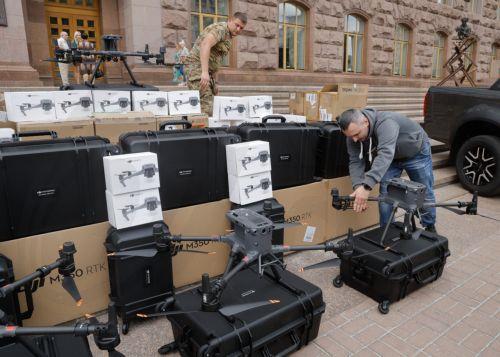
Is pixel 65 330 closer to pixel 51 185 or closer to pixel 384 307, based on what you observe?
pixel 51 185

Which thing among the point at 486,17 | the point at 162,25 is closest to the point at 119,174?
the point at 162,25

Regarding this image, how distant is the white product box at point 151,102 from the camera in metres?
5.53

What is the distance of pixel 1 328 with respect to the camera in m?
1.58

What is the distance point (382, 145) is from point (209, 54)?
283cm

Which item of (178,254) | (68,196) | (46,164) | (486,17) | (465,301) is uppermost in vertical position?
(486,17)

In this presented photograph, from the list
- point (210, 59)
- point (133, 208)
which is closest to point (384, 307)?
point (133, 208)

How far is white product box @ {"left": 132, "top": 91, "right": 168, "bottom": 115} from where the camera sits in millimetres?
5531

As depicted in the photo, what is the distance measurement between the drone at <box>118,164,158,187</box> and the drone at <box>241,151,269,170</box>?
78 cm

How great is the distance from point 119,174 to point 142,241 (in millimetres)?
507

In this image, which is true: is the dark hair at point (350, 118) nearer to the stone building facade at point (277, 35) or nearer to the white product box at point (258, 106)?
the white product box at point (258, 106)

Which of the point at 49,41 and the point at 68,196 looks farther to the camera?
the point at 49,41

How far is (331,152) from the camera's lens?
4312mm

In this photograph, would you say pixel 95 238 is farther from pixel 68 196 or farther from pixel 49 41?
pixel 49 41

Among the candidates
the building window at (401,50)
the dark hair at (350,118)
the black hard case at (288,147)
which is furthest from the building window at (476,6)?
the dark hair at (350,118)
